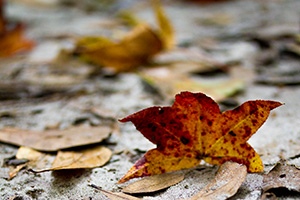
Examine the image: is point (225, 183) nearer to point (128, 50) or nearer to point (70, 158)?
point (70, 158)

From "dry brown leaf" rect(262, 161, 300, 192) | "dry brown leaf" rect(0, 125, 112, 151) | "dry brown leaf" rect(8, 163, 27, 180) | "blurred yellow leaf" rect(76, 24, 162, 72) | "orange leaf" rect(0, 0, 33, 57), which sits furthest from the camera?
"orange leaf" rect(0, 0, 33, 57)

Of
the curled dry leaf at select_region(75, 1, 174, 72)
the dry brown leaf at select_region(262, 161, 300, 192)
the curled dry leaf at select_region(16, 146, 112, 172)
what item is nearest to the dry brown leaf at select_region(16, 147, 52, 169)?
the curled dry leaf at select_region(16, 146, 112, 172)

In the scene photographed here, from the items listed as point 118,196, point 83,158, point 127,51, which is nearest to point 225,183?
point 118,196

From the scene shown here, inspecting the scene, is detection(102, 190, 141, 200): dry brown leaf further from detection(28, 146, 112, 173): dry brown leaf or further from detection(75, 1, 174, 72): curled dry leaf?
detection(75, 1, 174, 72): curled dry leaf

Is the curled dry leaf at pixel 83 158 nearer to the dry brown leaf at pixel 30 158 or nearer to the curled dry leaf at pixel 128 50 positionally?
the dry brown leaf at pixel 30 158

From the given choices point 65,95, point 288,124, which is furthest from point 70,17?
point 288,124

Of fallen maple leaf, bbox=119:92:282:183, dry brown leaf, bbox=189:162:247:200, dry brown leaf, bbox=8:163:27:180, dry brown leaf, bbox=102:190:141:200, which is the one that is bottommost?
dry brown leaf, bbox=8:163:27:180

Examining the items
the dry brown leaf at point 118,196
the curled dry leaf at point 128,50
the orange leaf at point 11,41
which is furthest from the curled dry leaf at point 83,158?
the orange leaf at point 11,41
